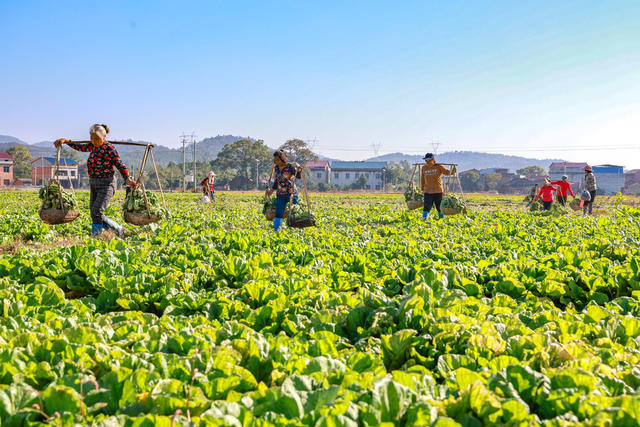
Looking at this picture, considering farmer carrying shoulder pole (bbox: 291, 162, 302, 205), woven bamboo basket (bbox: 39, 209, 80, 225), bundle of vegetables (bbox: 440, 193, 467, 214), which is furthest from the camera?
bundle of vegetables (bbox: 440, 193, 467, 214)

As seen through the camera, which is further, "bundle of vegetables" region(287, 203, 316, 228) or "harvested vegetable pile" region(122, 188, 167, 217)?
"bundle of vegetables" region(287, 203, 316, 228)

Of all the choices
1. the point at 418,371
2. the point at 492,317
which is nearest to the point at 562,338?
the point at 492,317

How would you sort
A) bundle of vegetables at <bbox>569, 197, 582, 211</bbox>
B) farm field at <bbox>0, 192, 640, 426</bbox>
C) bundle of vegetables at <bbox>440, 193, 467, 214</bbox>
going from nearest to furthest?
farm field at <bbox>0, 192, 640, 426</bbox>
bundle of vegetables at <bbox>440, 193, 467, 214</bbox>
bundle of vegetables at <bbox>569, 197, 582, 211</bbox>

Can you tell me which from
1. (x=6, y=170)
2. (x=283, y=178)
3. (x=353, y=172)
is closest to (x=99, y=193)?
(x=283, y=178)

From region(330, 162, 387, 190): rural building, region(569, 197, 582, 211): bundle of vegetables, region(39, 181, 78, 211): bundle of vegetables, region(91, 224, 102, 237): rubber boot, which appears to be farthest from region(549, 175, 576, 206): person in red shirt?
region(330, 162, 387, 190): rural building

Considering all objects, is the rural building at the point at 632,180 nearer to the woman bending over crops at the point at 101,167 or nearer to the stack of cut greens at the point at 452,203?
the stack of cut greens at the point at 452,203

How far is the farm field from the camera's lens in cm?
188

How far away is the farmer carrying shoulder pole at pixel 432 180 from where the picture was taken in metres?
12.2

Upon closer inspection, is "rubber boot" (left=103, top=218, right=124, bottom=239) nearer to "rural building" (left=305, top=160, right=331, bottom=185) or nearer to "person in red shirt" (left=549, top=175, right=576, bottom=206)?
"person in red shirt" (left=549, top=175, right=576, bottom=206)

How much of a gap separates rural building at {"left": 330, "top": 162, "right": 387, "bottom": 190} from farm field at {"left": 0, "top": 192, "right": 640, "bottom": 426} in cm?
10514

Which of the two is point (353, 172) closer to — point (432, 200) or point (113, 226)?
point (432, 200)

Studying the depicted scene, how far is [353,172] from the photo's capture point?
11206cm

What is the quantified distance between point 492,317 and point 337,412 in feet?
→ 6.67

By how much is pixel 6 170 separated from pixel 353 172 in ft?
246
